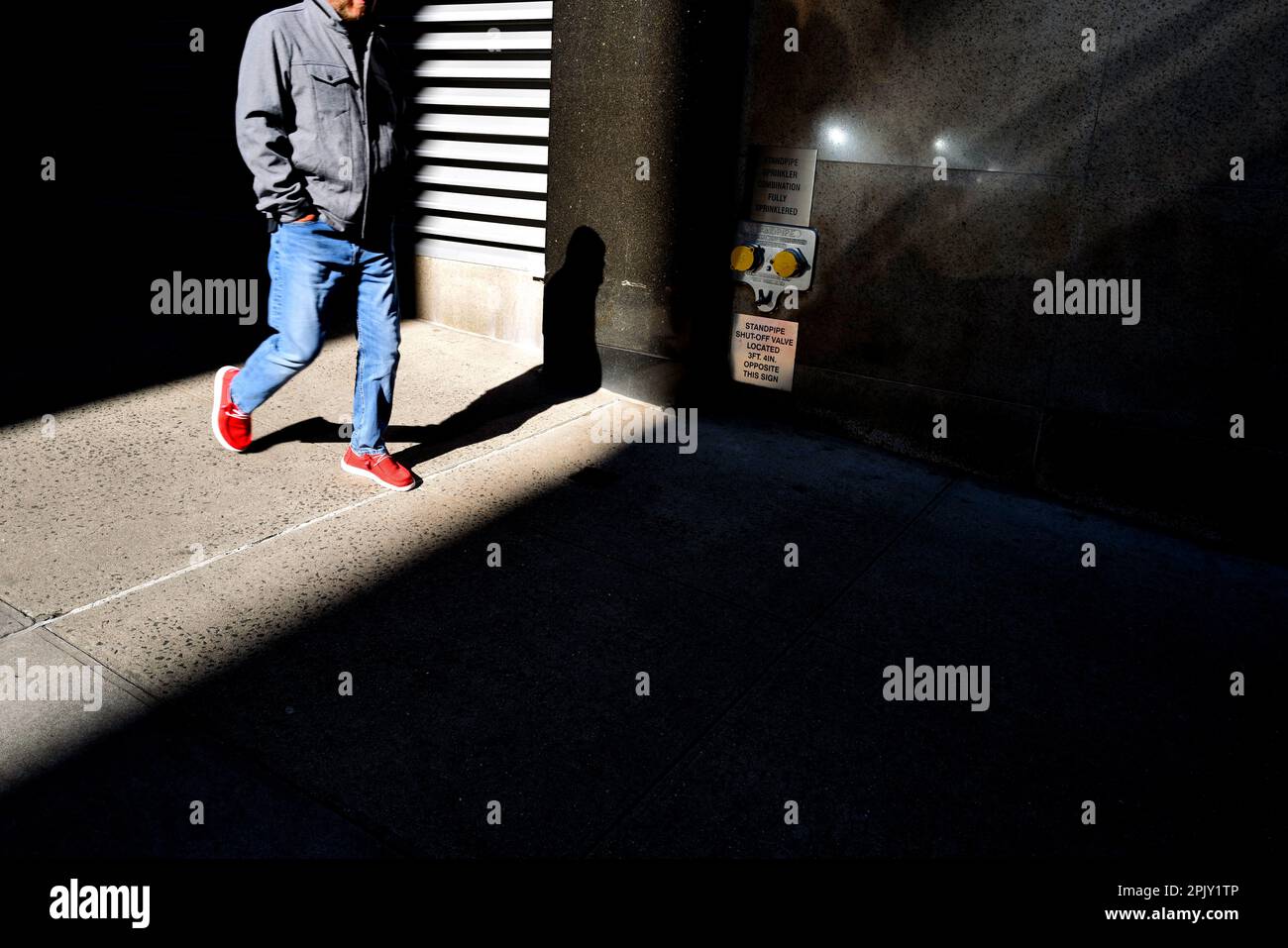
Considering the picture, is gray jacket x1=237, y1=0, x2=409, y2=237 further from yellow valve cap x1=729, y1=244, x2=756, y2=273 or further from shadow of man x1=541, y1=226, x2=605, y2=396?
yellow valve cap x1=729, y1=244, x2=756, y2=273

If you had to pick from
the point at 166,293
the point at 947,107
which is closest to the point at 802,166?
the point at 947,107

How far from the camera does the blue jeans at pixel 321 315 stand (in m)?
3.98

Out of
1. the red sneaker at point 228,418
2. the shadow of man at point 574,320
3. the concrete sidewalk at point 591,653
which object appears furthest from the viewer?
the shadow of man at point 574,320

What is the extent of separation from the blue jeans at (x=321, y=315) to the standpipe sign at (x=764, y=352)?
6.73 ft

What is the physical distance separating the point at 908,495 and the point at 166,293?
243 inches

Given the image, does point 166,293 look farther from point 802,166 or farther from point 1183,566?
point 1183,566

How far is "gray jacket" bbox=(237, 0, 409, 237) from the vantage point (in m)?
3.70

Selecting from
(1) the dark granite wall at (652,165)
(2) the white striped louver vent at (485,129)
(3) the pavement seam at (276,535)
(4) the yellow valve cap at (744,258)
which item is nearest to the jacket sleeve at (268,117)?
(3) the pavement seam at (276,535)

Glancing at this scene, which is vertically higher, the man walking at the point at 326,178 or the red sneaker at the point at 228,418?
the man walking at the point at 326,178

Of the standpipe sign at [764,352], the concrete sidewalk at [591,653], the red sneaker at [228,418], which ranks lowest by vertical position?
the concrete sidewalk at [591,653]

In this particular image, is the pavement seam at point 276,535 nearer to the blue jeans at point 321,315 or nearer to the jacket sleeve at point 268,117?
the blue jeans at point 321,315

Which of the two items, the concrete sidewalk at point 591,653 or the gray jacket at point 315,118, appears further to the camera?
the gray jacket at point 315,118

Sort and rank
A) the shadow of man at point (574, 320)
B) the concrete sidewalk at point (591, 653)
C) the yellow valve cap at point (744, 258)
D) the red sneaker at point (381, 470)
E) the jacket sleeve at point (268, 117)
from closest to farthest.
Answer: the concrete sidewalk at point (591, 653) → the jacket sleeve at point (268, 117) → the red sneaker at point (381, 470) → the yellow valve cap at point (744, 258) → the shadow of man at point (574, 320)
